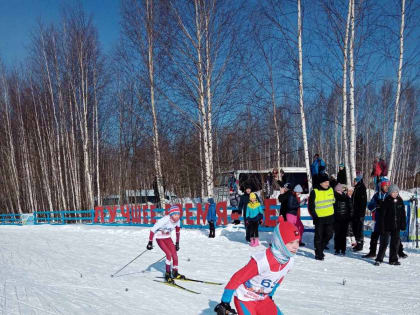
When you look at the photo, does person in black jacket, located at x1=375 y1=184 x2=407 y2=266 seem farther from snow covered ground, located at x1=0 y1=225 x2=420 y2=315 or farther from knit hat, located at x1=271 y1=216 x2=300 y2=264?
knit hat, located at x1=271 y1=216 x2=300 y2=264

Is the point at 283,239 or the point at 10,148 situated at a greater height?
the point at 10,148

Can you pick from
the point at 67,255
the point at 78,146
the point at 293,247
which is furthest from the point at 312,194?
the point at 78,146

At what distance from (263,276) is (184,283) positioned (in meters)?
4.19

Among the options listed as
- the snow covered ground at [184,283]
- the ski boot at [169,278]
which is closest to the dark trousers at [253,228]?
the snow covered ground at [184,283]

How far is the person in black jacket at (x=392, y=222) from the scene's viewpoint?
25.0 feet

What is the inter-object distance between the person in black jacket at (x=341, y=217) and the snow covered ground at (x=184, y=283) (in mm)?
288

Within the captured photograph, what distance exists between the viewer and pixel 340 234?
8992 millimetres

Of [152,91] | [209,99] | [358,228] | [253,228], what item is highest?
[152,91]

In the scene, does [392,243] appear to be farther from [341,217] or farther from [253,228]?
[253,228]

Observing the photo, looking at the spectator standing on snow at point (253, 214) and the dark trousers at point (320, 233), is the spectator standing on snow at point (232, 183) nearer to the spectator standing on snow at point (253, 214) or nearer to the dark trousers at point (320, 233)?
the spectator standing on snow at point (253, 214)

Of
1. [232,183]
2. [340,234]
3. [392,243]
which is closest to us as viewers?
[392,243]

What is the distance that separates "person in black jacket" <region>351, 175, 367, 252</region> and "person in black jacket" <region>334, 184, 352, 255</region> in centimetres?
24

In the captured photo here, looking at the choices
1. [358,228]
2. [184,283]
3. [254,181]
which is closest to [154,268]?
[184,283]

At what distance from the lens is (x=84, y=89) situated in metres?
22.9
